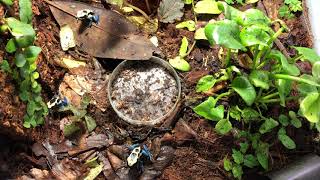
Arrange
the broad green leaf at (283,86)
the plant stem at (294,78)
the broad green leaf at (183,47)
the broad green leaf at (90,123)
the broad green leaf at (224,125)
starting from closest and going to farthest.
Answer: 1. the plant stem at (294,78)
2. the broad green leaf at (283,86)
3. the broad green leaf at (224,125)
4. the broad green leaf at (90,123)
5. the broad green leaf at (183,47)

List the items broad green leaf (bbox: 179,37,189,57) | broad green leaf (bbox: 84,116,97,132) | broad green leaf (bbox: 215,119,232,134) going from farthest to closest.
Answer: broad green leaf (bbox: 179,37,189,57), broad green leaf (bbox: 84,116,97,132), broad green leaf (bbox: 215,119,232,134)

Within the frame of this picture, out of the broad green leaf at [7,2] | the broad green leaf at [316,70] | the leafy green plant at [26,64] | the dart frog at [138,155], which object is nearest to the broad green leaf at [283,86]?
the broad green leaf at [316,70]

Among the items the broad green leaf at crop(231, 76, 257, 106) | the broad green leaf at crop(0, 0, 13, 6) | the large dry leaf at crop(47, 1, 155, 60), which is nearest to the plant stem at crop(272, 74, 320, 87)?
the broad green leaf at crop(231, 76, 257, 106)

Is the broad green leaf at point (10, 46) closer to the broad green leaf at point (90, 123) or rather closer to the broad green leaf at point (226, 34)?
the broad green leaf at point (90, 123)

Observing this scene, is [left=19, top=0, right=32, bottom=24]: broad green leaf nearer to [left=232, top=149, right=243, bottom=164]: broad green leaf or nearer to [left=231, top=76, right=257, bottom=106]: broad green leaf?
[left=231, top=76, right=257, bottom=106]: broad green leaf

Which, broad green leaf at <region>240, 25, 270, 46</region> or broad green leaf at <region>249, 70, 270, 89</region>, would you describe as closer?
broad green leaf at <region>240, 25, 270, 46</region>

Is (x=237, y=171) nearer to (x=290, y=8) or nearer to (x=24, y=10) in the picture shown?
(x=290, y=8)
